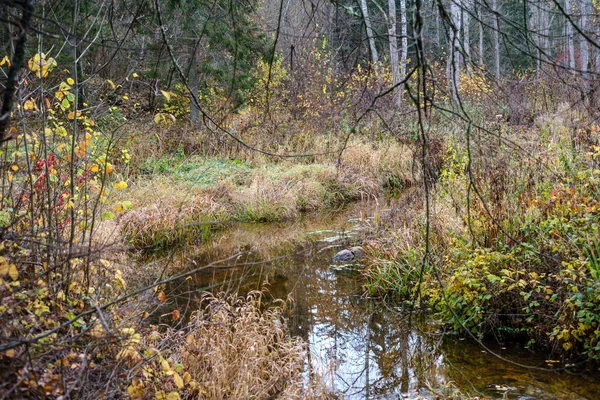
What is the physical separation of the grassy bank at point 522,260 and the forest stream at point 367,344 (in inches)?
9.5

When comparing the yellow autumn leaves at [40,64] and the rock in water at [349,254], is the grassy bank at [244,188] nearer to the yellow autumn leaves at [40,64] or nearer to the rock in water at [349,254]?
the rock in water at [349,254]

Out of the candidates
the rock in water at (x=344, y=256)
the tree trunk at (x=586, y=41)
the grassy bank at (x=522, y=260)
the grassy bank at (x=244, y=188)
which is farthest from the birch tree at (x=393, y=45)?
the rock in water at (x=344, y=256)

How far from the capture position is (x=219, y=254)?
776 cm

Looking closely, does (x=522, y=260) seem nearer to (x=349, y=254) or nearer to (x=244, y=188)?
(x=349, y=254)

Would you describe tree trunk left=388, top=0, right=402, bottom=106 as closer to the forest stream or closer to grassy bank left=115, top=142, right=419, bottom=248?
the forest stream

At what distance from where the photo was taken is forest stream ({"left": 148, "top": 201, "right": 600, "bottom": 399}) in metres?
3.85

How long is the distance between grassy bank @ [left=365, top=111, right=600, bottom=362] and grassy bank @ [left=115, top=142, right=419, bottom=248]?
3799 mm

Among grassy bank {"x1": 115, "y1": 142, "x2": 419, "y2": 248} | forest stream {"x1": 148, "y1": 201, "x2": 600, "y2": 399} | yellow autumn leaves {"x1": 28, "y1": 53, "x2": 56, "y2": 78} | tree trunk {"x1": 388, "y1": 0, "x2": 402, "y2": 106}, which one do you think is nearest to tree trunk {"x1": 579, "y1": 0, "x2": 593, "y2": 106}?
tree trunk {"x1": 388, "y1": 0, "x2": 402, "y2": 106}

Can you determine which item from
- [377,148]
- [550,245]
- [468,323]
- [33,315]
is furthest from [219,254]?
[377,148]

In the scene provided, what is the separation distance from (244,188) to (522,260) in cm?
665

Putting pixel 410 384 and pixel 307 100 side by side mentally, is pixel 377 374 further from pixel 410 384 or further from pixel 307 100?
pixel 307 100

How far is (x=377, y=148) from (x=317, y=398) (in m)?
9.67

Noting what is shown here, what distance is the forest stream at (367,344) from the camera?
385cm

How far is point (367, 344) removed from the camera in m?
4.80
